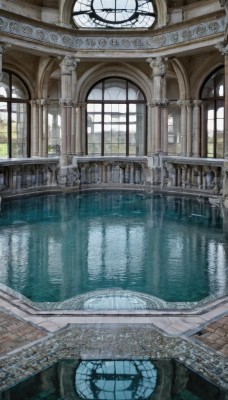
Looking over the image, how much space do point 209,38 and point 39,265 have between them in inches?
416

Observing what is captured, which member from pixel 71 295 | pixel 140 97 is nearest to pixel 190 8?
pixel 140 97

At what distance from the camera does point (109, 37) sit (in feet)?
54.9

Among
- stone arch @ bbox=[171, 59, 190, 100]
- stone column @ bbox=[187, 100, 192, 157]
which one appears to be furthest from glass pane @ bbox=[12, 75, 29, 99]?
stone column @ bbox=[187, 100, 192, 157]

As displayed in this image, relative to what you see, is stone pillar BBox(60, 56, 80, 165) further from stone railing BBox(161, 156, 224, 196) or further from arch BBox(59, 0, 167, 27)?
stone railing BBox(161, 156, 224, 196)

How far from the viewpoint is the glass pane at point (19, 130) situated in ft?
61.3

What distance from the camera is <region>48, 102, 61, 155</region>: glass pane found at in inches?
893

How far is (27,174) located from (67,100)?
308cm

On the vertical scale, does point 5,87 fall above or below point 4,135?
above

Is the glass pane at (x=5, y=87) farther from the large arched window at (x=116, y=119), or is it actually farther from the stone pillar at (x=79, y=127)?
the large arched window at (x=116, y=119)

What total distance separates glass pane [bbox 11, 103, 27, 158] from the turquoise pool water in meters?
5.58

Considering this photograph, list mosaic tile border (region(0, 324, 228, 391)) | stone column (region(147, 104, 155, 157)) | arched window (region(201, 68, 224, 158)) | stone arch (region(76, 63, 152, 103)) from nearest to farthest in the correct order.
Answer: mosaic tile border (region(0, 324, 228, 391)) < stone column (region(147, 104, 155, 157)) < arched window (region(201, 68, 224, 158)) < stone arch (region(76, 63, 152, 103))

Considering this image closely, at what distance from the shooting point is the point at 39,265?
744 cm

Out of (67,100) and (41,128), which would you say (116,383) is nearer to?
(67,100)

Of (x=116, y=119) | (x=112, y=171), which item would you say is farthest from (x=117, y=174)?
(x=116, y=119)
